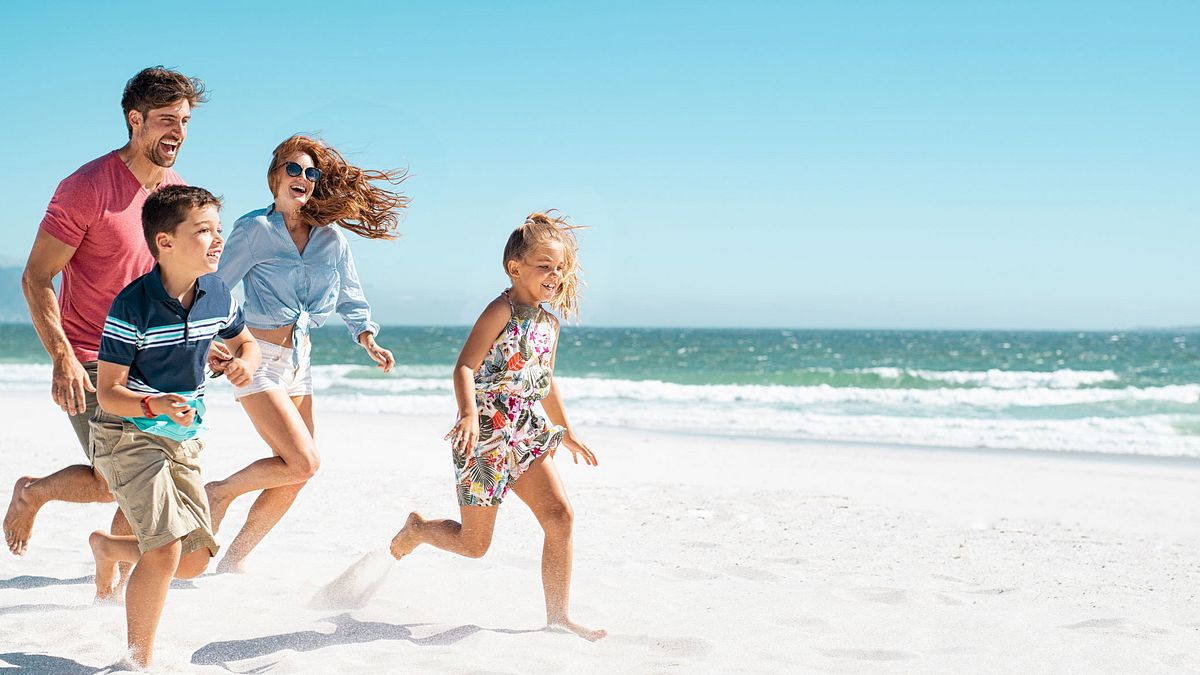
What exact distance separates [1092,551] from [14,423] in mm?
11732

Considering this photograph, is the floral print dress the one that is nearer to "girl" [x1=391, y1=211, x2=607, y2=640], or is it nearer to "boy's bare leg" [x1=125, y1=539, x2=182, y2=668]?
"girl" [x1=391, y1=211, x2=607, y2=640]

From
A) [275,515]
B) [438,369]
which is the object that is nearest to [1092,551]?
[275,515]

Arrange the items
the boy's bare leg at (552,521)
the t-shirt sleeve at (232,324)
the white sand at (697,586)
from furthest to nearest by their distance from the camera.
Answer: the boy's bare leg at (552,521)
the white sand at (697,586)
the t-shirt sleeve at (232,324)

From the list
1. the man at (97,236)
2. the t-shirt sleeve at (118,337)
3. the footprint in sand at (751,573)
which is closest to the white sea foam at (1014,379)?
the footprint in sand at (751,573)

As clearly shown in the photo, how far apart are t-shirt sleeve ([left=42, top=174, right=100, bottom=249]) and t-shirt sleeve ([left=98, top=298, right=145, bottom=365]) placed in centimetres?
67

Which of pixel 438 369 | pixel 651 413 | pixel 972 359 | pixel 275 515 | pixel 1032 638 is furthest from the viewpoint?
pixel 972 359

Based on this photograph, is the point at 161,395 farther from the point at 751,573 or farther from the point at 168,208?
the point at 751,573

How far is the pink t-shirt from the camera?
10.8ft

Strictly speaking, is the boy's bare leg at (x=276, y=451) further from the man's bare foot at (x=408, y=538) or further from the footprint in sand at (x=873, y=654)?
the footprint in sand at (x=873, y=654)

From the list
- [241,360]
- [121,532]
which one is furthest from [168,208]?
[121,532]

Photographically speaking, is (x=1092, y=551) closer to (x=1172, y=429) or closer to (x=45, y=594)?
(x=45, y=594)

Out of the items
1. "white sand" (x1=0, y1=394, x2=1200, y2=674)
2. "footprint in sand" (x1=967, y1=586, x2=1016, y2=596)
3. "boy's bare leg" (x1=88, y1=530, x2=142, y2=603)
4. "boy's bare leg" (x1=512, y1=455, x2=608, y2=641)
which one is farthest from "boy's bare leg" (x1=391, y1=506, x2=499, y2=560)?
"footprint in sand" (x1=967, y1=586, x2=1016, y2=596)

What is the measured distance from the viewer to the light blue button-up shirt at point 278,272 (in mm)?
4016

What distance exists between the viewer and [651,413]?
17.0m
